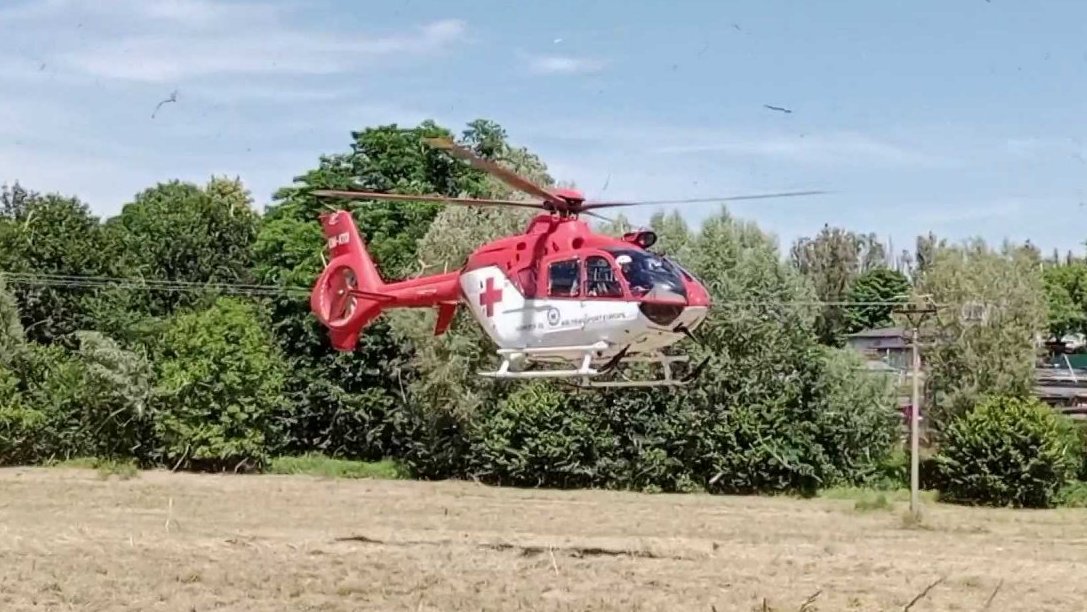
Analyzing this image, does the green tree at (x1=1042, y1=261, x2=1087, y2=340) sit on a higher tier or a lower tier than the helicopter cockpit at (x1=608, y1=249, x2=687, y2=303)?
higher

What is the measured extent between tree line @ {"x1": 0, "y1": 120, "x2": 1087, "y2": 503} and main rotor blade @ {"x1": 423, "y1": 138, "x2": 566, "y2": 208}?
20.3 metres

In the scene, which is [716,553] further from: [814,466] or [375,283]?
[814,466]

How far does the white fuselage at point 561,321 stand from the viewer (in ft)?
60.7

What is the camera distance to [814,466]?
40469 mm

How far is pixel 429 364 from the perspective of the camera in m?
42.0

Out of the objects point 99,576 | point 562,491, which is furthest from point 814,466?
point 99,576

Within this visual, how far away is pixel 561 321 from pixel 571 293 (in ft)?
1.47

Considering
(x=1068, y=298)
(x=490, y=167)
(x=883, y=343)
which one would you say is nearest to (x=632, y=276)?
(x=490, y=167)

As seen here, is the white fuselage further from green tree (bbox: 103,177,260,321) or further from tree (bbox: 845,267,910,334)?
tree (bbox: 845,267,910,334)

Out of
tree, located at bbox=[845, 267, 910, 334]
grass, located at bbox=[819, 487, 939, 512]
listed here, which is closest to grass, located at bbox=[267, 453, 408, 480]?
grass, located at bbox=[819, 487, 939, 512]

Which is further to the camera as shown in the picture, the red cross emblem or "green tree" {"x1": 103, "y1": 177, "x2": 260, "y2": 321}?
"green tree" {"x1": 103, "y1": 177, "x2": 260, "y2": 321}

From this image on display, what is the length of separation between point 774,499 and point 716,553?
1639 centimetres

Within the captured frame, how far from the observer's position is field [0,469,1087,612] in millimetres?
17516

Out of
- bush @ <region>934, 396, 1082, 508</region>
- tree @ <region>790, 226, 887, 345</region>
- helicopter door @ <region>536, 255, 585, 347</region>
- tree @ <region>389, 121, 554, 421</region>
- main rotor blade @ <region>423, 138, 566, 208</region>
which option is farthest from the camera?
tree @ <region>790, 226, 887, 345</region>
